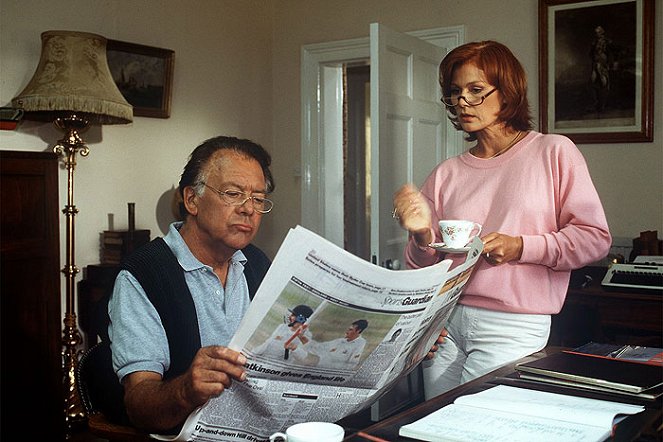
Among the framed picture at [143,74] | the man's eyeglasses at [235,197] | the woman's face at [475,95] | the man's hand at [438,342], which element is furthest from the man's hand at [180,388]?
the framed picture at [143,74]

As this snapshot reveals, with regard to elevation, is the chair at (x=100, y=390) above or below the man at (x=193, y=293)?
below

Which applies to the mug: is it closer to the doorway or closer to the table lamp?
the table lamp

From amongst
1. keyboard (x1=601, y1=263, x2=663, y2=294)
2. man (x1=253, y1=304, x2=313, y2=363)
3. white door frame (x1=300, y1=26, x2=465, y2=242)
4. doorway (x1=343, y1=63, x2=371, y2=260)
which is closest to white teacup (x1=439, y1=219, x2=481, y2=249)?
man (x1=253, y1=304, x2=313, y2=363)

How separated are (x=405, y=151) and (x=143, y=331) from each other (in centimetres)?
231

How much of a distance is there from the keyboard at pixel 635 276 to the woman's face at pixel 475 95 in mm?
1550

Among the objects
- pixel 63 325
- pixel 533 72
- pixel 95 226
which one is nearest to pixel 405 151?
pixel 533 72

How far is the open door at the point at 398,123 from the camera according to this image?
3.19m

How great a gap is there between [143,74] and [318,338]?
116 inches

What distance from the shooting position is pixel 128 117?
3250 mm

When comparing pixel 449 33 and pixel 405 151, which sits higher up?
pixel 449 33

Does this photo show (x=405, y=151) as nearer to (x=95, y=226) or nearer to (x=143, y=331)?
(x=95, y=226)

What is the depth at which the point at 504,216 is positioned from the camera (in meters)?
1.79

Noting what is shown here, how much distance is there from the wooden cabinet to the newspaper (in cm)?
162

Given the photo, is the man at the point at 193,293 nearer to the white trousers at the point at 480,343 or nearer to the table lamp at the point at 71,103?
the white trousers at the point at 480,343
